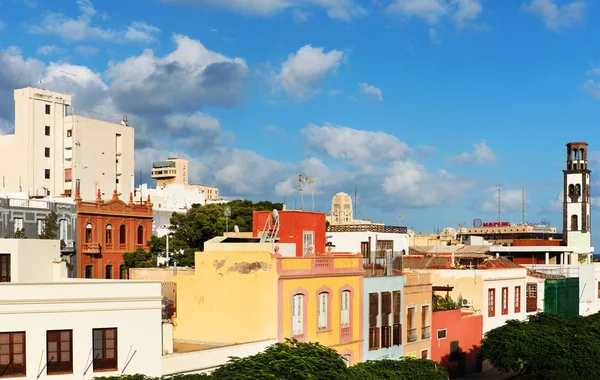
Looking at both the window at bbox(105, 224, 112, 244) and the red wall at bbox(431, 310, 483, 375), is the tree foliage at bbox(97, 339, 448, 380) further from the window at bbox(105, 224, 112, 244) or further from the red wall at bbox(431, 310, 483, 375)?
the window at bbox(105, 224, 112, 244)

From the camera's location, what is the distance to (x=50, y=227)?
175ft

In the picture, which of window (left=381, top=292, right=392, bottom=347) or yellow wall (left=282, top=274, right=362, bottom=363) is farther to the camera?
window (left=381, top=292, right=392, bottom=347)

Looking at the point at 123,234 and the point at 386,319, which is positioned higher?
the point at 123,234

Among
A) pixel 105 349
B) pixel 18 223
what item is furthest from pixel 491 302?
pixel 18 223

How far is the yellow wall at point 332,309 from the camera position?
2933cm

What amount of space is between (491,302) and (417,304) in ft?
28.4

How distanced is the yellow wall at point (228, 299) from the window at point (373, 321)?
664cm

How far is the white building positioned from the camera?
21.9 meters

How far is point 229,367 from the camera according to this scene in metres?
23.6

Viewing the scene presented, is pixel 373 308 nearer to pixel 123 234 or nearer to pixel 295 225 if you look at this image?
pixel 295 225

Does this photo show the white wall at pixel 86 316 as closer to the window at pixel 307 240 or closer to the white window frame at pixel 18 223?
the window at pixel 307 240

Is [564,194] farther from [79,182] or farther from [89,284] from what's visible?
[89,284]

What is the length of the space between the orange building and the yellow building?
2758 centimetres

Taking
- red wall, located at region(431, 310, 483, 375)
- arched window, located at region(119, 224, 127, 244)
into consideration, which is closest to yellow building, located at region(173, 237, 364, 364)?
red wall, located at region(431, 310, 483, 375)
